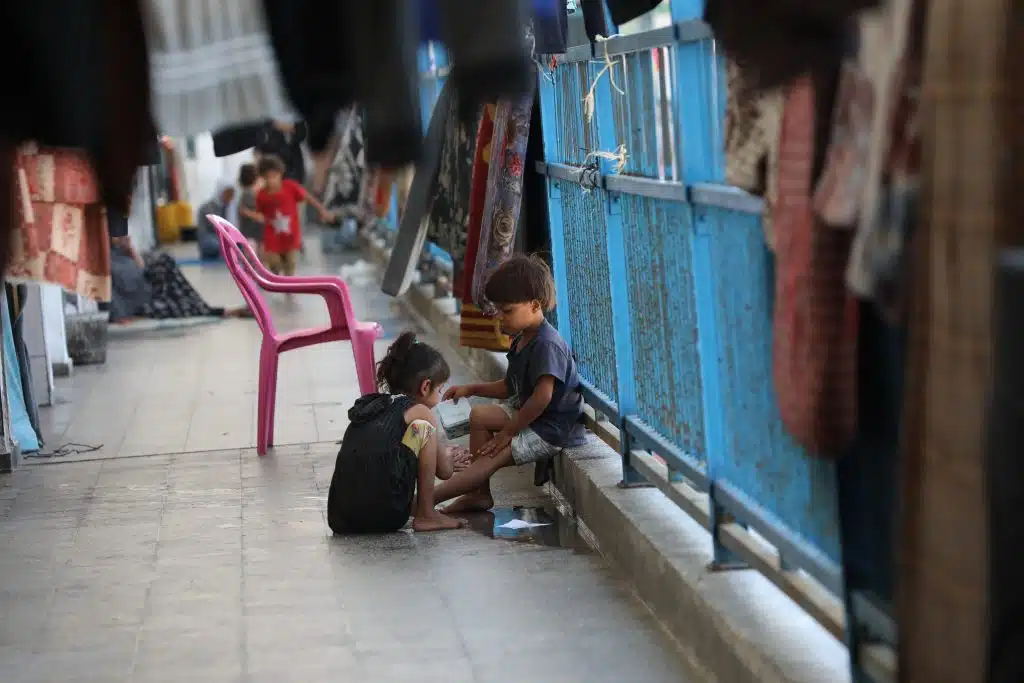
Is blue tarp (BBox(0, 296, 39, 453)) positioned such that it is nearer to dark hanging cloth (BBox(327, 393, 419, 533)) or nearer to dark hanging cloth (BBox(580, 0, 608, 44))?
dark hanging cloth (BBox(327, 393, 419, 533))

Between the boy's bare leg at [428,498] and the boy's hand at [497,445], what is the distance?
0.30 metres

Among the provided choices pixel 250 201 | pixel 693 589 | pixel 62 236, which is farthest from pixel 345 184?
pixel 693 589

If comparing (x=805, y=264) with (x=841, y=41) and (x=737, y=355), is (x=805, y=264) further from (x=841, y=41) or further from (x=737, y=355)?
(x=737, y=355)

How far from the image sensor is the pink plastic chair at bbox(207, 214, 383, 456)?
777 centimetres

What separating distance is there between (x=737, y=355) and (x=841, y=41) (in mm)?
1763

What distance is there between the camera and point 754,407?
159 inches

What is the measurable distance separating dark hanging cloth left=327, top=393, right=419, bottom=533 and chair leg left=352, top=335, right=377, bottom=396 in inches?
69.3

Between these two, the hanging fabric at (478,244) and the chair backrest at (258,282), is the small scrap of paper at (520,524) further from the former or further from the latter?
the chair backrest at (258,282)

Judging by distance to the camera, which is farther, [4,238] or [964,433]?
[964,433]

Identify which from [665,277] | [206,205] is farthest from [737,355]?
[206,205]

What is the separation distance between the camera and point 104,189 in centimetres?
229

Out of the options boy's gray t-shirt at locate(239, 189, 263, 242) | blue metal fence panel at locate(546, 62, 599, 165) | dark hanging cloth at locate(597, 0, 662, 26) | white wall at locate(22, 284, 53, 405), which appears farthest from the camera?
boy's gray t-shirt at locate(239, 189, 263, 242)

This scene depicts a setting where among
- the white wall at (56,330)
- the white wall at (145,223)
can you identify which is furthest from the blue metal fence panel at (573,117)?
the white wall at (145,223)

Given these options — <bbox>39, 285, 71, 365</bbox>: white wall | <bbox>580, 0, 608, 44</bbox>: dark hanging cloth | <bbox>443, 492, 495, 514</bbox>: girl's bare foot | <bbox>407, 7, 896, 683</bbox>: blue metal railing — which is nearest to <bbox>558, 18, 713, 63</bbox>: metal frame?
<bbox>407, 7, 896, 683</bbox>: blue metal railing
